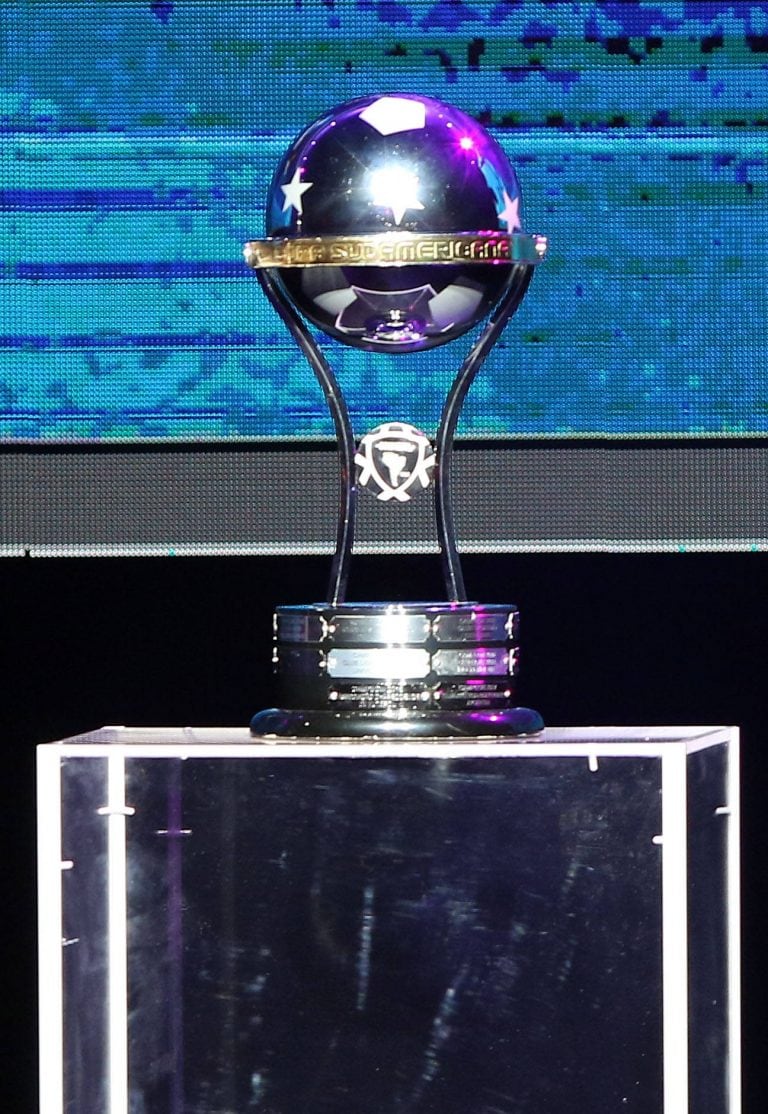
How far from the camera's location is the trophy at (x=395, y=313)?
1709 mm

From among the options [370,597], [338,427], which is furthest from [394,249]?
[370,597]

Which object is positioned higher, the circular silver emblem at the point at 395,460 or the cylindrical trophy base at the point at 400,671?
the circular silver emblem at the point at 395,460

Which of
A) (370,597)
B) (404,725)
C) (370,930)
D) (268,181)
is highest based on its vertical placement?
(268,181)

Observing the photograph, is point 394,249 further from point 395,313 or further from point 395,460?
point 395,460

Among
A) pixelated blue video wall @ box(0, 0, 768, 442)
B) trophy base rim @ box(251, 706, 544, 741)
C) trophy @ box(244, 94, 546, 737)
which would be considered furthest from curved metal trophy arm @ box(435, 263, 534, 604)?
pixelated blue video wall @ box(0, 0, 768, 442)

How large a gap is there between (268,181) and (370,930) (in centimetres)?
86

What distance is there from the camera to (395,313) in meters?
1.75

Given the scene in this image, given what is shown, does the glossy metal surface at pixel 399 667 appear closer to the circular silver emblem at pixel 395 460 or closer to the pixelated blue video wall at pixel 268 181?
the circular silver emblem at pixel 395 460

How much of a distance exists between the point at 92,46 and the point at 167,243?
0.25 meters

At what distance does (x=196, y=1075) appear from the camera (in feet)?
6.13

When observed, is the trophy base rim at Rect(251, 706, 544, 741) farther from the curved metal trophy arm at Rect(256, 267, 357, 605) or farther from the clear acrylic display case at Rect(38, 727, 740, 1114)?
the curved metal trophy arm at Rect(256, 267, 357, 605)

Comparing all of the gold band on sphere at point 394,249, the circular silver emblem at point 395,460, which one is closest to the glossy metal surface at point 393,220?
the gold band on sphere at point 394,249

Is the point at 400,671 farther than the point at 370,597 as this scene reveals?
Result: No

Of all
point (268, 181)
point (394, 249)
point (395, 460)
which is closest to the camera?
point (394, 249)
